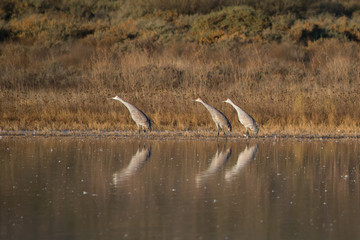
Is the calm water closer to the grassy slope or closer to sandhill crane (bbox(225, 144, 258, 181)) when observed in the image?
sandhill crane (bbox(225, 144, 258, 181))

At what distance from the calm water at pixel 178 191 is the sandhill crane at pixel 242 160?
0.02 m

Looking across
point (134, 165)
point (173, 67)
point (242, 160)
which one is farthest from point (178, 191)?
point (173, 67)

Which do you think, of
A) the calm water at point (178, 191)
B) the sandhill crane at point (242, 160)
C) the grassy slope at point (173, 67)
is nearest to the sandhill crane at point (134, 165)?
the calm water at point (178, 191)

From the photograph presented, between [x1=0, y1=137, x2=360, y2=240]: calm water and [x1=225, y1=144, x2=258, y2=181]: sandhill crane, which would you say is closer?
[x1=0, y1=137, x2=360, y2=240]: calm water

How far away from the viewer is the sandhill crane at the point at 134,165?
10172 mm

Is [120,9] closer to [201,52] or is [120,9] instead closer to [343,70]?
[201,52]

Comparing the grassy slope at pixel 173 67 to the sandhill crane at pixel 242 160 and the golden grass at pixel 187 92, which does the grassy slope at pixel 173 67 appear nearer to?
the golden grass at pixel 187 92

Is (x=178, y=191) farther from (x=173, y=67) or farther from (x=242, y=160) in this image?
(x=173, y=67)

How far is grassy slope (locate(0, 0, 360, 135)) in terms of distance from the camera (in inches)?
701

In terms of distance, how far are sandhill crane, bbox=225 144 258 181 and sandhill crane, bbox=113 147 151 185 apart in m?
1.36

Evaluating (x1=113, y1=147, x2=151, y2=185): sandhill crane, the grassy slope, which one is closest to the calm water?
(x1=113, y1=147, x2=151, y2=185): sandhill crane

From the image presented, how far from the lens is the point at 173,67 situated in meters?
23.9

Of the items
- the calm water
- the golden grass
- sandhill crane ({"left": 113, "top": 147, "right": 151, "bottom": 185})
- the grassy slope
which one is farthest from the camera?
the grassy slope

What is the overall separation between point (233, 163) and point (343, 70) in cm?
1102
